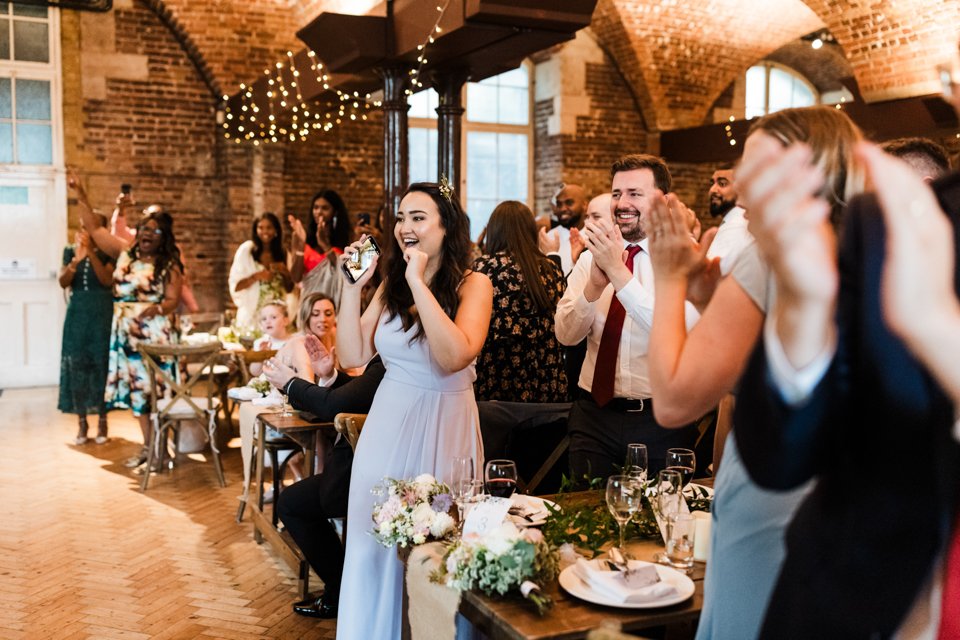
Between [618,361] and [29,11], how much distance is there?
893 cm

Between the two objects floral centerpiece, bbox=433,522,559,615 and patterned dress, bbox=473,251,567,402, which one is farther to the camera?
patterned dress, bbox=473,251,567,402

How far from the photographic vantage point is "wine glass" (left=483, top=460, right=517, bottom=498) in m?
2.33

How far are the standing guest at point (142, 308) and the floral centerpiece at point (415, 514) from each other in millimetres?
4245

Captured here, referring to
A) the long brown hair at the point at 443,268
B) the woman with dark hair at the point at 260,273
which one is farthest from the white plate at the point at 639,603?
the woman with dark hair at the point at 260,273

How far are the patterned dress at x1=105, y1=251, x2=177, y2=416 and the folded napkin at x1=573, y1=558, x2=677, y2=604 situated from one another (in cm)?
492

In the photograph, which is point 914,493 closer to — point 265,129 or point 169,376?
point 169,376

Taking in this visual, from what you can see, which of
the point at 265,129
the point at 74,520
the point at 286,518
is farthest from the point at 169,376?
the point at 265,129

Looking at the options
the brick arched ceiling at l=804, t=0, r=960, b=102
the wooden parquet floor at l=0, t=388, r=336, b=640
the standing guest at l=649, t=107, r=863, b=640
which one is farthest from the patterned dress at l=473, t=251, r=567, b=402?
the brick arched ceiling at l=804, t=0, r=960, b=102

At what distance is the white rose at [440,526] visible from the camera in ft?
7.55

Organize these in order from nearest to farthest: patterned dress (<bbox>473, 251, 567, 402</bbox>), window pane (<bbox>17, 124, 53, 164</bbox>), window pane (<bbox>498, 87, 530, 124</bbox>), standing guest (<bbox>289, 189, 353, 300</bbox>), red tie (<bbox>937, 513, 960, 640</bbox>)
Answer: red tie (<bbox>937, 513, 960, 640</bbox>) < patterned dress (<bbox>473, 251, 567, 402</bbox>) < standing guest (<bbox>289, 189, 353, 300</bbox>) < window pane (<bbox>17, 124, 53, 164</bbox>) < window pane (<bbox>498, 87, 530, 124</bbox>)

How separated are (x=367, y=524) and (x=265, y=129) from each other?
296 inches

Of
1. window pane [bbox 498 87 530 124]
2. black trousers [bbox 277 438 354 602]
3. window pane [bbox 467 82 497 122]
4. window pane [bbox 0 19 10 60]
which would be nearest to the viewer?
black trousers [bbox 277 438 354 602]

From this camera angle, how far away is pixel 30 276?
975cm

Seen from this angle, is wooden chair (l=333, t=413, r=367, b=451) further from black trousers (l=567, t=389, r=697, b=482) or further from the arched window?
the arched window
